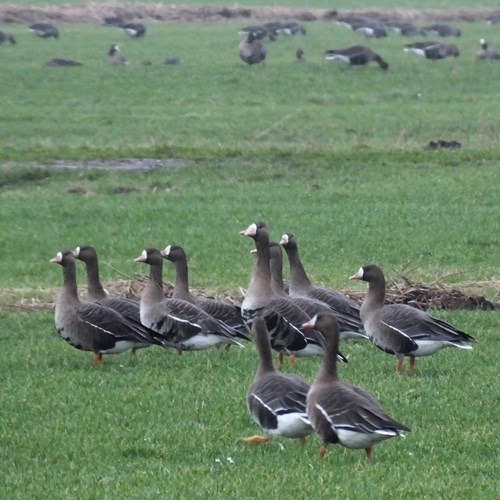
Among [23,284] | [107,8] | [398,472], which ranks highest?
[398,472]

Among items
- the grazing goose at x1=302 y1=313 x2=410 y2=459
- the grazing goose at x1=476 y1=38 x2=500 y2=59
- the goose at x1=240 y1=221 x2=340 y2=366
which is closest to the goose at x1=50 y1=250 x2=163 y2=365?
the goose at x1=240 y1=221 x2=340 y2=366

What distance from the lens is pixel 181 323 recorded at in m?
13.4

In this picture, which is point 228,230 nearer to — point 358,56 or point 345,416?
point 345,416

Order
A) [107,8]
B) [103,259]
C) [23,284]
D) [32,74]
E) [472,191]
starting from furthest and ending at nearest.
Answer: [107,8]
[32,74]
[472,191]
[103,259]
[23,284]

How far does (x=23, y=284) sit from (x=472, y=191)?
9.95m

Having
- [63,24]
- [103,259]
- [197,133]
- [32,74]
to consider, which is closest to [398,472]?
[103,259]

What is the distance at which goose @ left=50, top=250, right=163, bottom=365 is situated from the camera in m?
13.1

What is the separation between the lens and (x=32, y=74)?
44.0 metres

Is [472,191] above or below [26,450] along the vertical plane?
below

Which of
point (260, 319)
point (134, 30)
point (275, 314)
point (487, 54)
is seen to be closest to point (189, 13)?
point (134, 30)

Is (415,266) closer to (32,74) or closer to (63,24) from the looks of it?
(32,74)

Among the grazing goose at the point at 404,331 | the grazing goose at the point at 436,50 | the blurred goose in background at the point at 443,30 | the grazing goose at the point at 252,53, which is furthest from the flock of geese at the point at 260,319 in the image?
the blurred goose in background at the point at 443,30

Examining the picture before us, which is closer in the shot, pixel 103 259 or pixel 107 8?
pixel 103 259

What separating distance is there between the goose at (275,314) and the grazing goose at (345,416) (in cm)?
315
